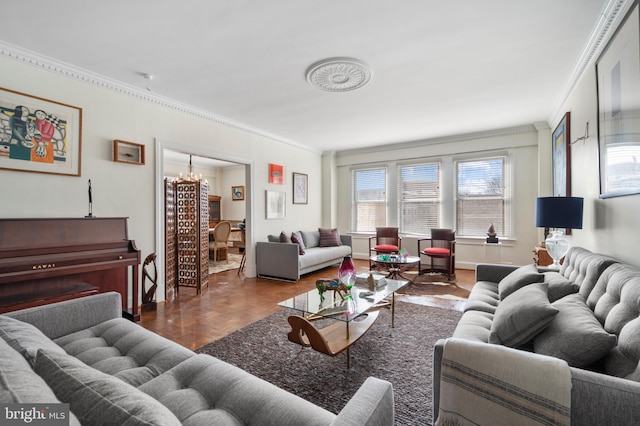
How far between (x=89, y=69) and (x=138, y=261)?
82.3 inches

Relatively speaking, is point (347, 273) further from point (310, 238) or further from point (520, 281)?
point (310, 238)

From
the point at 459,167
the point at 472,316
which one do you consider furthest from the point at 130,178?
the point at 459,167

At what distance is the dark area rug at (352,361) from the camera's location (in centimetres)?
186

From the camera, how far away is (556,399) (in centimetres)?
102

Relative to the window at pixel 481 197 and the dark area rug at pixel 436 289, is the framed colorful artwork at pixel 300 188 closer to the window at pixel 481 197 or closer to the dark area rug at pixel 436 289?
the dark area rug at pixel 436 289

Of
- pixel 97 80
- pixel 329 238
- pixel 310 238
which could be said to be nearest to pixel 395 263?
pixel 329 238

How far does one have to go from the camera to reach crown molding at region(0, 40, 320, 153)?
2.73 m

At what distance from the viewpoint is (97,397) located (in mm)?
750

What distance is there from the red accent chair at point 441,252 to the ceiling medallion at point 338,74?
316 cm

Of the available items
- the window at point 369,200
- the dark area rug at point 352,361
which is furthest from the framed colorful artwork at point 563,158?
the window at point 369,200

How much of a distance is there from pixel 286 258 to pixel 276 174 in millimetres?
1799

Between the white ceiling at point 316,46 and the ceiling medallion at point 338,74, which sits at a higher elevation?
the white ceiling at point 316,46

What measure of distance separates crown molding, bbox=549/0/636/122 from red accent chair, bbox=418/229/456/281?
2857mm

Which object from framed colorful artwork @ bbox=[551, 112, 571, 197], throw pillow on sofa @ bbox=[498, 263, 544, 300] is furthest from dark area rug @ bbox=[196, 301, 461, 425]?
framed colorful artwork @ bbox=[551, 112, 571, 197]
